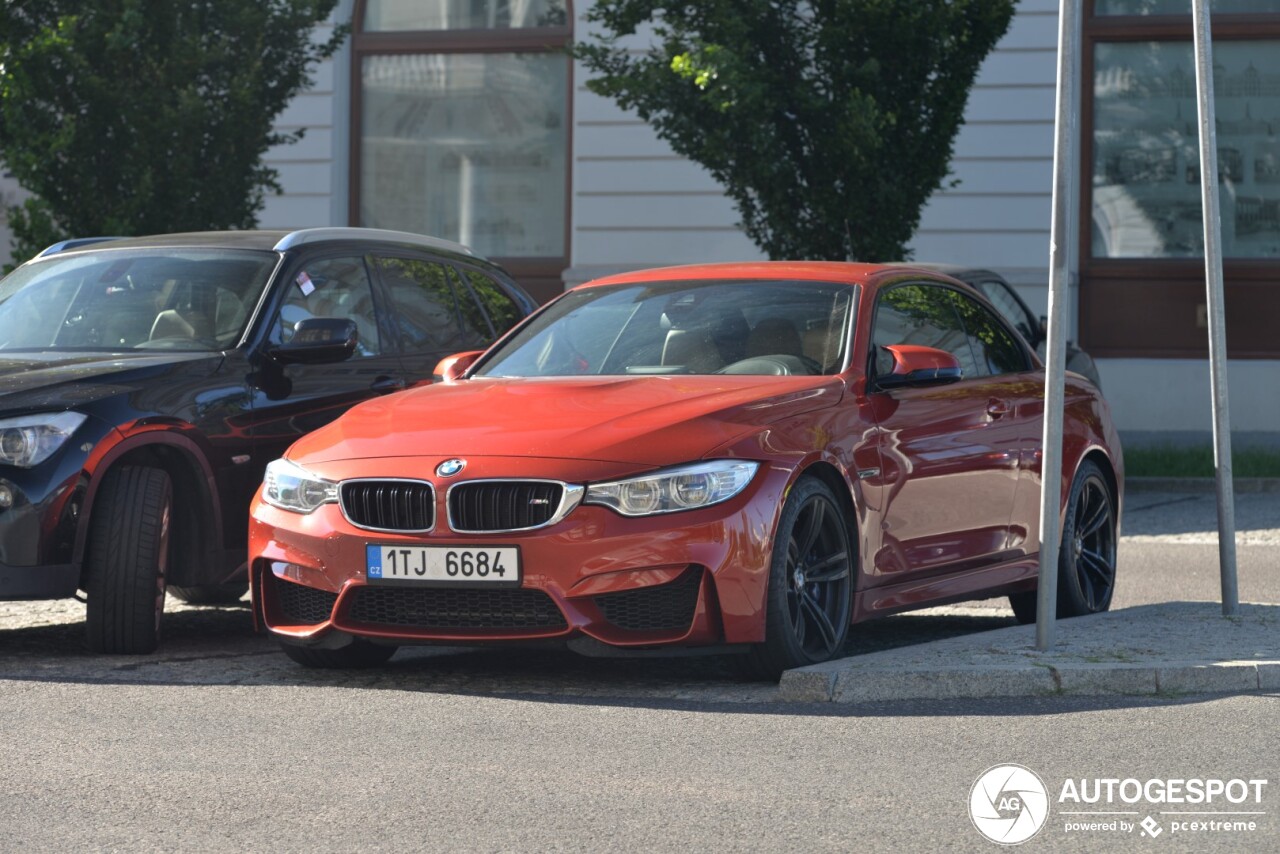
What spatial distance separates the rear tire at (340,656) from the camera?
781cm

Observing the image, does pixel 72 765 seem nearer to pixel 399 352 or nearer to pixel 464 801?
pixel 464 801

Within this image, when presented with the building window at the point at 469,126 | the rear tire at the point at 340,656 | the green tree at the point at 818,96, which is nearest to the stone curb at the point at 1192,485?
the green tree at the point at 818,96

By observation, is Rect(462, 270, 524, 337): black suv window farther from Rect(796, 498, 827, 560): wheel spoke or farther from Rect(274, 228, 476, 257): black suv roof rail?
Rect(796, 498, 827, 560): wheel spoke

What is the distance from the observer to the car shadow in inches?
277

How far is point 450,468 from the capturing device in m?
7.12

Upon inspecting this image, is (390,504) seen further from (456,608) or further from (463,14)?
(463,14)

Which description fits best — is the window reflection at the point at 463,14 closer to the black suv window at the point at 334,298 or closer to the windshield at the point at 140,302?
the black suv window at the point at 334,298

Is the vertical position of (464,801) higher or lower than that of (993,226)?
lower

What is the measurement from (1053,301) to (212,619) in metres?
4.28

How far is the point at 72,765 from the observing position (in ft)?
19.7

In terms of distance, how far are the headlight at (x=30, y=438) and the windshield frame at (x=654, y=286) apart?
158 cm

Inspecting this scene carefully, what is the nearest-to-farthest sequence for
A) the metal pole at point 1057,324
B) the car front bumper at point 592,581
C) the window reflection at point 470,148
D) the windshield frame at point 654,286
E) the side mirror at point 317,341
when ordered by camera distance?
the car front bumper at point 592,581 → the metal pole at point 1057,324 → the windshield frame at point 654,286 → the side mirror at point 317,341 → the window reflection at point 470,148

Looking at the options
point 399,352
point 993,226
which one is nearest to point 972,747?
point 399,352

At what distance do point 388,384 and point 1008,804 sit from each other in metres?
4.74
